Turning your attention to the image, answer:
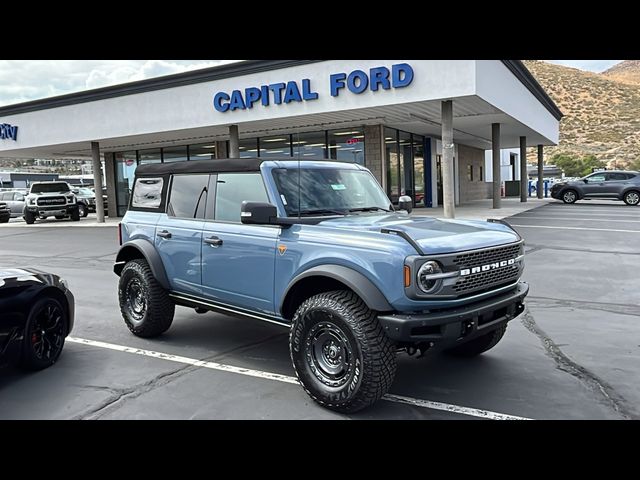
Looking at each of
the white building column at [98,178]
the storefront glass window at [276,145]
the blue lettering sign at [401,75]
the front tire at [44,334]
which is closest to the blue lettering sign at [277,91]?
the blue lettering sign at [401,75]

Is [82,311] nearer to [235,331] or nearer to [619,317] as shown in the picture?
[235,331]

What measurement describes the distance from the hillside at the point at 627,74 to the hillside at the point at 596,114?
29.9 feet

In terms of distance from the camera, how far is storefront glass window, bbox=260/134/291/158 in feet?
78.6

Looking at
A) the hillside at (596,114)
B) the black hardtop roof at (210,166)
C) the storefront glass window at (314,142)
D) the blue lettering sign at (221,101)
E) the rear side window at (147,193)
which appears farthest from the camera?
the hillside at (596,114)

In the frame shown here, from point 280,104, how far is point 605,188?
19.5 meters

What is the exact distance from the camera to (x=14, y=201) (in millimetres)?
31703

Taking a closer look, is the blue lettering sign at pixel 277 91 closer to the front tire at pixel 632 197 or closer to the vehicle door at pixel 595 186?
the vehicle door at pixel 595 186

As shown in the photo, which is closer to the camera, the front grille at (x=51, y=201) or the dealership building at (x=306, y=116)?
the dealership building at (x=306, y=116)

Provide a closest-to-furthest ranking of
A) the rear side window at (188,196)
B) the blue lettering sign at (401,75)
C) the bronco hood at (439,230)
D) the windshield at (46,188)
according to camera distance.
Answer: the bronco hood at (439,230) < the rear side window at (188,196) < the blue lettering sign at (401,75) < the windshield at (46,188)

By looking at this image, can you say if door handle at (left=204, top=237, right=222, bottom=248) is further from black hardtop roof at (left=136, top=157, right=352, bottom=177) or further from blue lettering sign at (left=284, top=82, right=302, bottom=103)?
blue lettering sign at (left=284, top=82, right=302, bottom=103)

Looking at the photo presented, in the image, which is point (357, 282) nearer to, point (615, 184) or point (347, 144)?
point (347, 144)

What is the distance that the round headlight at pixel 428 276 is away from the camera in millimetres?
3654

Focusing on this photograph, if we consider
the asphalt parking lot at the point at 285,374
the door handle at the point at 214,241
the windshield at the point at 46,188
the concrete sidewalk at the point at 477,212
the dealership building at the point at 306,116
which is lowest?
the asphalt parking lot at the point at 285,374
